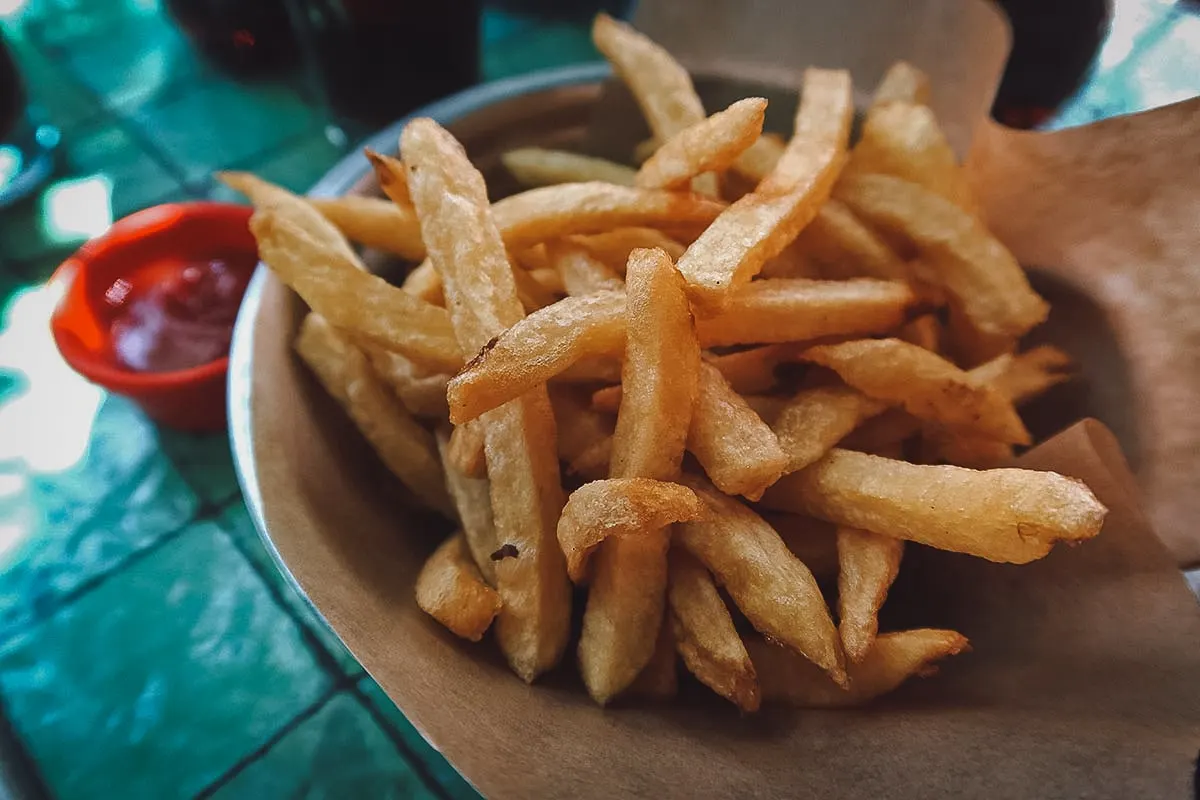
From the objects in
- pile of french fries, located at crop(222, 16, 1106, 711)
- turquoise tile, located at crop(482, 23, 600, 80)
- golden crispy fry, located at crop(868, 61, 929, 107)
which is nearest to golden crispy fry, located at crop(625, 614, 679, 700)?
pile of french fries, located at crop(222, 16, 1106, 711)

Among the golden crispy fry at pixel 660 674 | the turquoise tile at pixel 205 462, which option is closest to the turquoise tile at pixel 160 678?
the turquoise tile at pixel 205 462

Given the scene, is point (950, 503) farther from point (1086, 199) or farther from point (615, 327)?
point (1086, 199)

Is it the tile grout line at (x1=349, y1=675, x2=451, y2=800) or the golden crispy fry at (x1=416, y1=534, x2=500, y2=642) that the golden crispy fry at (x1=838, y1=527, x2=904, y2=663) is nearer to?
the golden crispy fry at (x1=416, y1=534, x2=500, y2=642)

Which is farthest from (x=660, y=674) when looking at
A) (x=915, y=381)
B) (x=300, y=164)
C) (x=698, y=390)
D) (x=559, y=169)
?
(x=300, y=164)

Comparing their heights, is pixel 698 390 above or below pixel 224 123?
above

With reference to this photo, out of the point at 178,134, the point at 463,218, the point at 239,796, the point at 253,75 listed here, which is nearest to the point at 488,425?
the point at 463,218

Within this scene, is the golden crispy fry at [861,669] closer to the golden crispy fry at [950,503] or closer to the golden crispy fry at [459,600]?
the golden crispy fry at [950,503]
